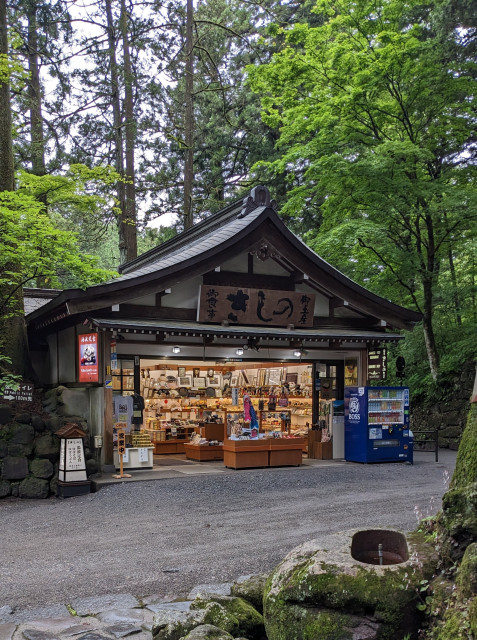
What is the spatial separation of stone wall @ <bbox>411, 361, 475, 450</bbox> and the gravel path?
6712mm

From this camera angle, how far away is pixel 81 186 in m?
15.2

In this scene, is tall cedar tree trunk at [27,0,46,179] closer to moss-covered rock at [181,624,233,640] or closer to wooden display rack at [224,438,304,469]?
wooden display rack at [224,438,304,469]

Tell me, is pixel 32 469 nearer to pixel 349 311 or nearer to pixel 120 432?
pixel 120 432

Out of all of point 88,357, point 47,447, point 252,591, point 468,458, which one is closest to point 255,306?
point 88,357

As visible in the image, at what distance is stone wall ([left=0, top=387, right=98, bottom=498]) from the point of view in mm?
11617

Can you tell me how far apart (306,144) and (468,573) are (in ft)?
56.8

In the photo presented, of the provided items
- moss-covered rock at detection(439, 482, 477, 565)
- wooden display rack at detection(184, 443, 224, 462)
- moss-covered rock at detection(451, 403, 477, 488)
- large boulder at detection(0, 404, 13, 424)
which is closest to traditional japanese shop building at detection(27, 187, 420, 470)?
wooden display rack at detection(184, 443, 224, 462)

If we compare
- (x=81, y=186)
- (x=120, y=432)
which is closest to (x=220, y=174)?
(x=81, y=186)

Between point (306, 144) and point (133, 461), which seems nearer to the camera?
point (133, 461)

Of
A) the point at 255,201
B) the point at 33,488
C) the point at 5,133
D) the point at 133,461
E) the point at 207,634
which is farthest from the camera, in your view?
the point at 255,201

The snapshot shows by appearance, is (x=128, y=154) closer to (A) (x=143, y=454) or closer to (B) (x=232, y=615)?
(A) (x=143, y=454)

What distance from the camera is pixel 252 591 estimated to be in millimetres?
5473

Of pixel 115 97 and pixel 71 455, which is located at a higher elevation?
pixel 115 97

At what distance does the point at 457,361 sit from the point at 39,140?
1563 centimetres
